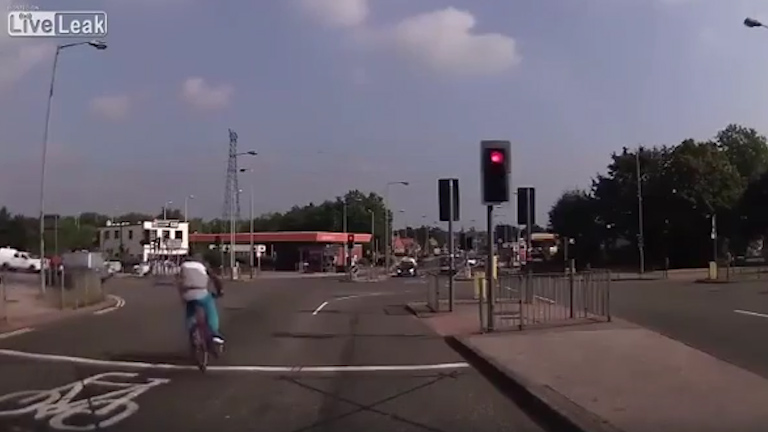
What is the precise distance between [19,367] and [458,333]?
884 cm

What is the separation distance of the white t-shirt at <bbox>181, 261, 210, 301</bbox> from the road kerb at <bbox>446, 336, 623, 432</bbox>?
432 centimetres

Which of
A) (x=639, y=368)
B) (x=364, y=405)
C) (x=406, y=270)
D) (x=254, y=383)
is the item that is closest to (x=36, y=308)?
(x=254, y=383)

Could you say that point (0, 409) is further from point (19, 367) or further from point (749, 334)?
point (749, 334)

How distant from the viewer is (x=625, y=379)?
486 inches

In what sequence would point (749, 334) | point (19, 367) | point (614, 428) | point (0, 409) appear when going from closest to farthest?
1. point (614, 428)
2. point (0, 409)
3. point (19, 367)
4. point (749, 334)

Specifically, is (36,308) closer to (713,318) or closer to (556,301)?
(556,301)

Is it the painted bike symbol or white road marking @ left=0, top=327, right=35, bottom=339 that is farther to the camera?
white road marking @ left=0, top=327, right=35, bottom=339

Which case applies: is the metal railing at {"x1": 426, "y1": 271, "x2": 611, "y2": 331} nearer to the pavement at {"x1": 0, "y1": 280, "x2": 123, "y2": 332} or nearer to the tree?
the pavement at {"x1": 0, "y1": 280, "x2": 123, "y2": 332}

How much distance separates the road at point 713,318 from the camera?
15.6 m

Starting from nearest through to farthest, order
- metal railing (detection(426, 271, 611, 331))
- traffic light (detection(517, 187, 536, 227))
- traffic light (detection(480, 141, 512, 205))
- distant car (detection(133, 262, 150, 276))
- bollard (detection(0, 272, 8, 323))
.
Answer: traffic light (detection(480, 141, 512, 205)), metal railing (detection(426, 271, 611, 331)), bollard (detection(0, 272, 8, 323)), traffic light (detection(517, 187, 536, 227)), distant car (detection(133, 262, 150, 276))

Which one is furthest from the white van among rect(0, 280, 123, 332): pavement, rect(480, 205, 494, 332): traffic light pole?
rect(480, 205, 494, 332): traffic light pole

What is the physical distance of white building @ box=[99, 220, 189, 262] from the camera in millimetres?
93625

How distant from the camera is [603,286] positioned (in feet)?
72.4

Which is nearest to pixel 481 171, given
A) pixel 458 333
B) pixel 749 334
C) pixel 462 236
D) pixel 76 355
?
pixel 458 333
